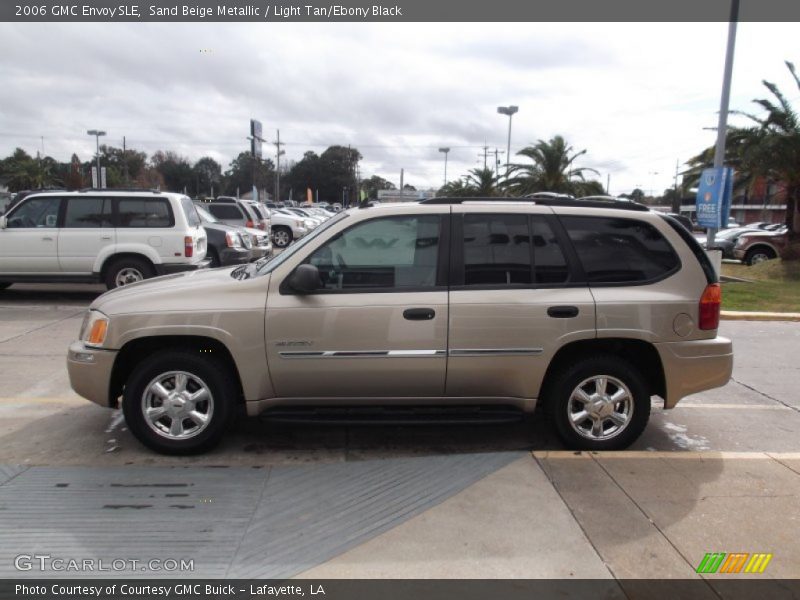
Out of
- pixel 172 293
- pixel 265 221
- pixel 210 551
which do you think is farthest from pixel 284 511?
pixel 265 221

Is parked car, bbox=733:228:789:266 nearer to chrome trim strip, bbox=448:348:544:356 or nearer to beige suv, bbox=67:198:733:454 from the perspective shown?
beige suv, bbox=67:198:733:454

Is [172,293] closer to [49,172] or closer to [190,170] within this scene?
[49,172]

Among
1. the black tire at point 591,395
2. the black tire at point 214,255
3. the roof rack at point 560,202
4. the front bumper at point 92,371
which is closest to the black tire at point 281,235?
the black tire at point 214,255

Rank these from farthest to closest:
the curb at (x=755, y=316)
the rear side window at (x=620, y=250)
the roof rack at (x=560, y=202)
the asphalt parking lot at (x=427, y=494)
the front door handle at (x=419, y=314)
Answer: the curb at (x=755, y=316), the roof rack at (x=560, y=202), the rear side window at (x=620, y=250), the front door handle at (x=419, y=314), the asphalt parking lot at (x=427, y=494)

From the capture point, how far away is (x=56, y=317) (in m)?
9.48

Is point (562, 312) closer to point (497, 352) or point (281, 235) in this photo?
point (497, 352)

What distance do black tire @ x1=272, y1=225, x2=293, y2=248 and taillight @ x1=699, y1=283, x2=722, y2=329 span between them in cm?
2161

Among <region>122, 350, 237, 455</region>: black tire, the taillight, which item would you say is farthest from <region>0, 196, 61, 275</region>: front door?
the taillight

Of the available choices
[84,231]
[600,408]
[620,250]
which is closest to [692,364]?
[600,408]

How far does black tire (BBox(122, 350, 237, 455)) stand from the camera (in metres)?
4.17

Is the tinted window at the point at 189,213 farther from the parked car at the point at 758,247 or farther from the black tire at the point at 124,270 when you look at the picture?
the parked car at the point at 758,247

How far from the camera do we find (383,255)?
4.34 meters

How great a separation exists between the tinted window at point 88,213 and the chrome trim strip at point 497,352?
8.28 metres

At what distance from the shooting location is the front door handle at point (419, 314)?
13.6 ft
